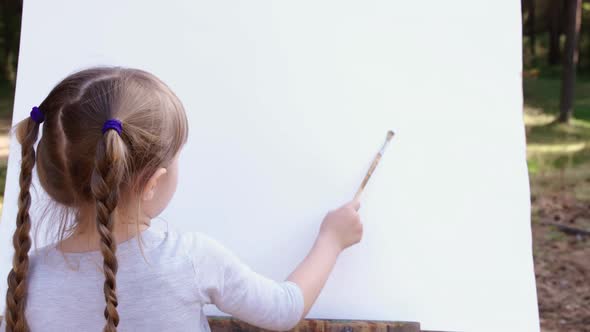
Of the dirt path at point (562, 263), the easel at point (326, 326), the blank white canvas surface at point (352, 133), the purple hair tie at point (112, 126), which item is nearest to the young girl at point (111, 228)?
the purple hair tie at point (112, 126)

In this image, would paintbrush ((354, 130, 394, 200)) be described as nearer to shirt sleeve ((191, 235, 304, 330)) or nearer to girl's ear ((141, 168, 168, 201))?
shirt sleeve ((191, 235, 304, 330))

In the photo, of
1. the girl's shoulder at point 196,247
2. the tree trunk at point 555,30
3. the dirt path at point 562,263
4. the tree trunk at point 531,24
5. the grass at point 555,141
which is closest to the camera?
the girl's shoulder at point 196,247

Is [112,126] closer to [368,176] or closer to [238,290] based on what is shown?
[238,290]

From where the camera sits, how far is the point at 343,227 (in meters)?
1.39

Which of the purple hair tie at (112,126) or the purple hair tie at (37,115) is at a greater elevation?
the purple hair tie at (37,115)

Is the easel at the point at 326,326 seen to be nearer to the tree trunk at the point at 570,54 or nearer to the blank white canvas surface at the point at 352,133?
the blank white canvas surface at the point at 352,133

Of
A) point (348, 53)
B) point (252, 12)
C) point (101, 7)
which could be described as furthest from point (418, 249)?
point (101, 7)

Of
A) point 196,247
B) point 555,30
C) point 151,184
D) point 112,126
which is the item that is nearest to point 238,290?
point 196,247

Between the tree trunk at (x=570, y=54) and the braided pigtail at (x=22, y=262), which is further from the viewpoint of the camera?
the tree trunk at (x=570, y=54)

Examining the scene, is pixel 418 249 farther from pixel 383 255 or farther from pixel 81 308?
pixel 81 308

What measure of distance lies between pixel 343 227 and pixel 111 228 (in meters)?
0.52

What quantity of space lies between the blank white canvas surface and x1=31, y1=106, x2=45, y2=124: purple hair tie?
52 cm

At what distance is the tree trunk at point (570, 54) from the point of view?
3844 mm

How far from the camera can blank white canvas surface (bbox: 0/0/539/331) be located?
1.44 meters
